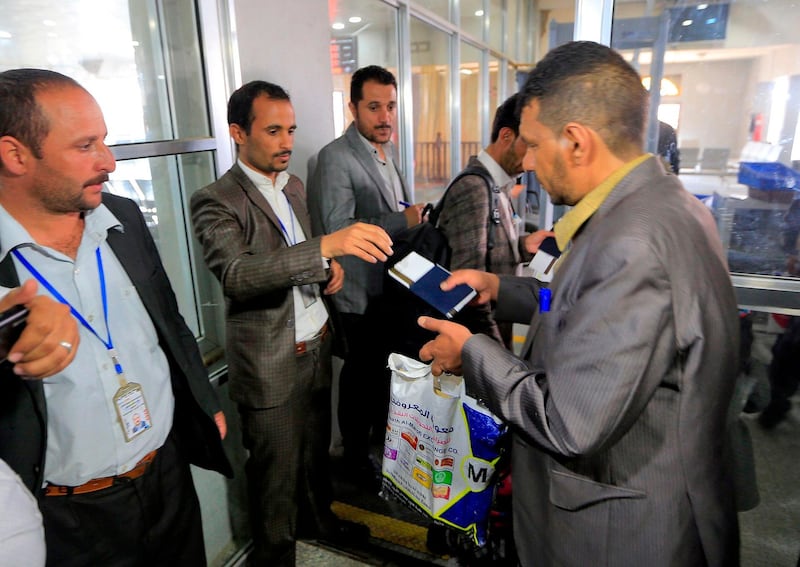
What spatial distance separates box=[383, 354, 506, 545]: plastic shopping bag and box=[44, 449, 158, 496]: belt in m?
0.68

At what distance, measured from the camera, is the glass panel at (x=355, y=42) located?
10.9ft

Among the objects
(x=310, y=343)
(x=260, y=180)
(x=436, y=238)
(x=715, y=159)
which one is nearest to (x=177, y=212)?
(x=260, y=180)

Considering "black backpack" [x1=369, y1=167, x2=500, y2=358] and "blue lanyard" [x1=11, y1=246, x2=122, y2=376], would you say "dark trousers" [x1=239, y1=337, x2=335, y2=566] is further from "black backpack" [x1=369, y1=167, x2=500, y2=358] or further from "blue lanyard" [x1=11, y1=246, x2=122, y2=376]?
"blue lanyard" [x1=11, y1=246, x2=122, y2=376]

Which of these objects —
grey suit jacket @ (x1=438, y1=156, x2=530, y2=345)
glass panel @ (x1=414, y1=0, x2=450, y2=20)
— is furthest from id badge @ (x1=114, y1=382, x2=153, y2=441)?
glass panel @ (x1=414, y1=0, x2=450, y2=20)

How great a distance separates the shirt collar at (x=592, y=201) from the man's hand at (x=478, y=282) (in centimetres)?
53

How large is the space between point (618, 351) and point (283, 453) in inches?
57.6

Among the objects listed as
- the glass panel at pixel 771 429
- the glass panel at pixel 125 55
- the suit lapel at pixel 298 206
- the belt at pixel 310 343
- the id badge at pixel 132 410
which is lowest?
the glass panel at pixel 771 429

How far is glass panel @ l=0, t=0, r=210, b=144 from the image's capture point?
1443 mm

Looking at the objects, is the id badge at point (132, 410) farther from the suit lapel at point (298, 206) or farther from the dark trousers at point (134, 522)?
the suit lapel at point (298, 206)

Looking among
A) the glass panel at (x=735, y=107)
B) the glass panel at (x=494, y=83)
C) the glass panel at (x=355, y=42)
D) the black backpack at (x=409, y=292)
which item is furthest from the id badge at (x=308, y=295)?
the glass panel at (x=494, y=83)

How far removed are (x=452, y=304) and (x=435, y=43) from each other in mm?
4411

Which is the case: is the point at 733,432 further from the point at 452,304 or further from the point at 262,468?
the point at 262,468

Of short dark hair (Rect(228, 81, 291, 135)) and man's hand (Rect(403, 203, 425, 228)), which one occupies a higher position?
short dark hair (Rect(228, 81, 291, 135))

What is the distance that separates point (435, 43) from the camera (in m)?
5.27
